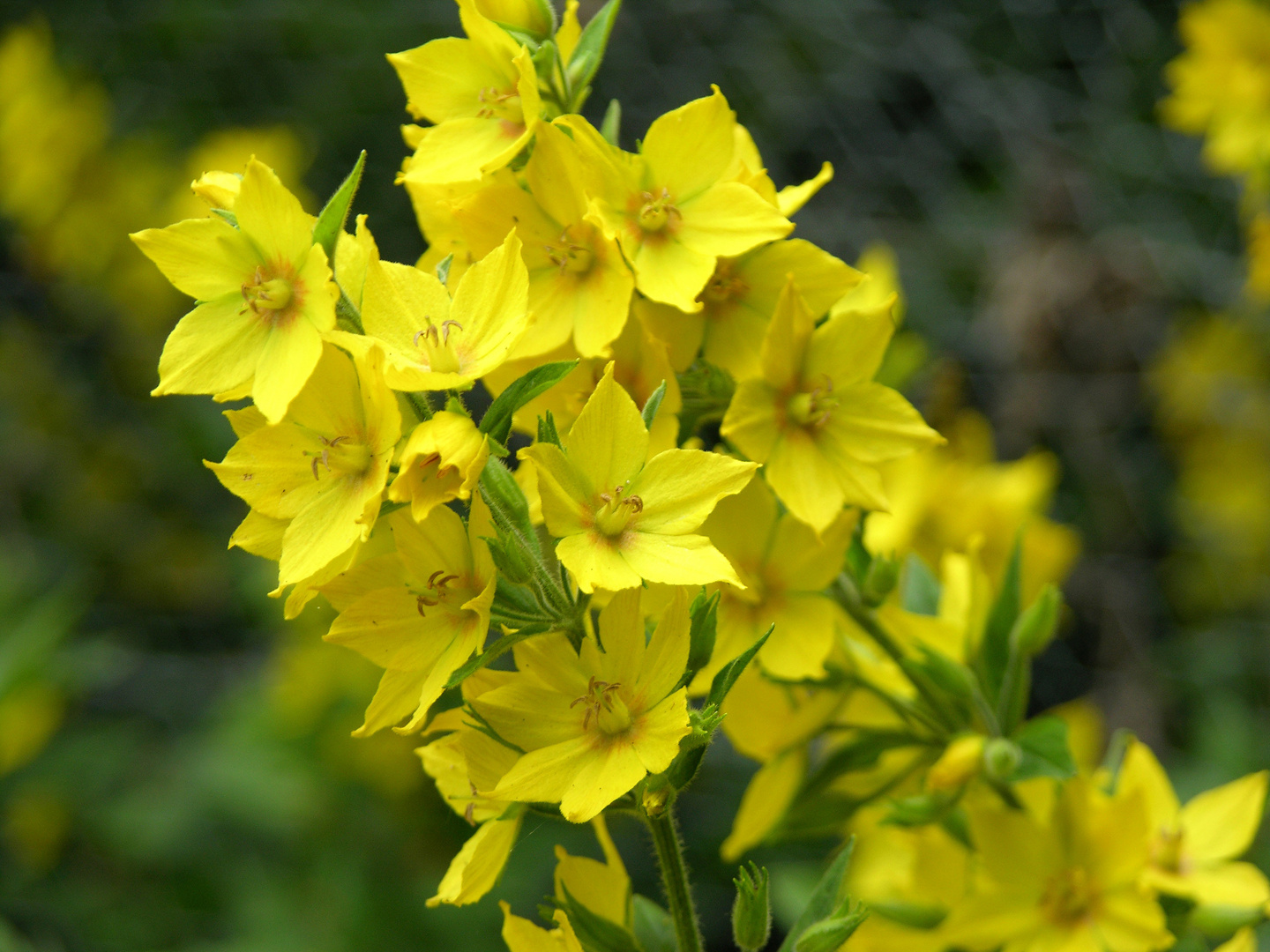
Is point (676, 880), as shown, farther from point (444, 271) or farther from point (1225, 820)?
point (1225, 820)

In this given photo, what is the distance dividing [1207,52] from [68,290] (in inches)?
93.9

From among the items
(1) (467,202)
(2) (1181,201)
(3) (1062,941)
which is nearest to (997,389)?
(2) (1181,201)

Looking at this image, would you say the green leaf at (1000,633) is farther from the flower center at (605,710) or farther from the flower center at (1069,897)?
the flower center at (605,710)

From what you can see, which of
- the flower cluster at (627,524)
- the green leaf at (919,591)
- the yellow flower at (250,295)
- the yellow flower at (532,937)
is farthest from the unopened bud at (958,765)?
the yellow flower at (250,295)

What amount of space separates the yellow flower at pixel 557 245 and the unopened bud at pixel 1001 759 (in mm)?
440

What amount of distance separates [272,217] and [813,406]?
380 mm

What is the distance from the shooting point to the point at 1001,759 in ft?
2.89

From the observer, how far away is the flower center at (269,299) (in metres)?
0.67

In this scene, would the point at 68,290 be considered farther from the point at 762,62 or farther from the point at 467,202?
the point at 467,202

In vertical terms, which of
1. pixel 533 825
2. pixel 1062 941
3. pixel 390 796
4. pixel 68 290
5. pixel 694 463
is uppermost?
pixel 694 463

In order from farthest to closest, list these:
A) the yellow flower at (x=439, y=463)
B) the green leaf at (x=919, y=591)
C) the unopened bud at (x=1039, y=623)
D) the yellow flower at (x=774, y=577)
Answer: the green leaf at (x=919, y=591), the unopened bud at (x=1039, y=623), the yellow flower at (x=774, y=577), the yellow flower at (x=439, y=463)

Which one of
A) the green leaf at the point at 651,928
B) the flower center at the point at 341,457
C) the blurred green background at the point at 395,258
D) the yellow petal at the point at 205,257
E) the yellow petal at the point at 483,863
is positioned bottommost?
the blurred green background at the point at 395,258

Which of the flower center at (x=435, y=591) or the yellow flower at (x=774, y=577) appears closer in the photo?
the flower center at (x=435, y=591)

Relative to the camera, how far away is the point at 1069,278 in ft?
7.37
